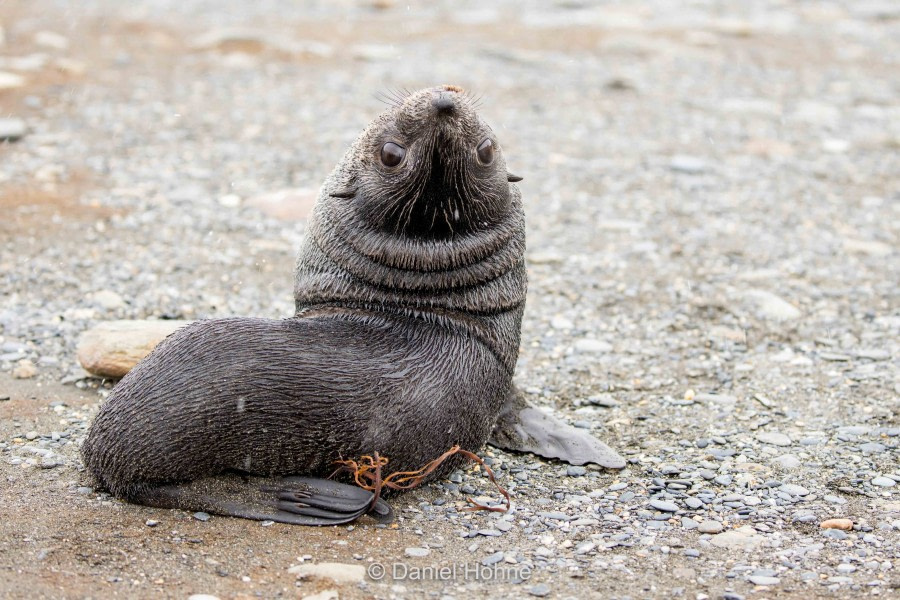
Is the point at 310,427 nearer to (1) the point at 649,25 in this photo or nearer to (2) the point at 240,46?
(2) the point at 240,46

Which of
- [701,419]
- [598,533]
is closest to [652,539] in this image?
[598,533]

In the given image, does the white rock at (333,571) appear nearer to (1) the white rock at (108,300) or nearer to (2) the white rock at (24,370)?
(2) the white rock at (24,370)

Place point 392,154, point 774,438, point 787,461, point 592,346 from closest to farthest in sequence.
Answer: point 392,154
point 787,461
point 774,438
point 592,346

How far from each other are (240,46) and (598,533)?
34.0 feet

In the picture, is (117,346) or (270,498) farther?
(117,346)

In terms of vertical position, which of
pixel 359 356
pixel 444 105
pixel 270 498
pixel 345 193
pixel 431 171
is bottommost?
pixel 270 498

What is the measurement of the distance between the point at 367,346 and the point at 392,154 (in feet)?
2.87

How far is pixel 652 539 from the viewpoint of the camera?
4734mm

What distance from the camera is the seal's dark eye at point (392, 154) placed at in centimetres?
507

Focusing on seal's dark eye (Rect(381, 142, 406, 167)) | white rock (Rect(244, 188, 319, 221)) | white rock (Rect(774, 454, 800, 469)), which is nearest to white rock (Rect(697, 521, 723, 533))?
white rock (Rect(774, 454, 800, 469))

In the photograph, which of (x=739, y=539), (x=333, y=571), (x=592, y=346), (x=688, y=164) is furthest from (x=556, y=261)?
(x=333, y=571)

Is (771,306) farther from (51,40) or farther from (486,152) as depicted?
(51,40)

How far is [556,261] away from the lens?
27.9 feet

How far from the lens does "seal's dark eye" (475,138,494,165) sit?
5105 millimetres
